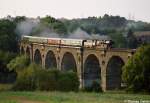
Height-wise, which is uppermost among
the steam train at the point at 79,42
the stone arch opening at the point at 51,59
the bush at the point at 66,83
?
the steam train at the point at 79,42

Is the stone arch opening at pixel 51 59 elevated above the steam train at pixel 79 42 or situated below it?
below

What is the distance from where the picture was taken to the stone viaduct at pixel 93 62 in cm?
4853

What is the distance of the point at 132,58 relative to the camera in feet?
141

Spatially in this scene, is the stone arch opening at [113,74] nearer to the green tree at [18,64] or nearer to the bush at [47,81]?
the bush at [47,81]

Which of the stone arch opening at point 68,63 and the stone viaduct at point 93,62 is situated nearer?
the stone viaduct at point 93,62

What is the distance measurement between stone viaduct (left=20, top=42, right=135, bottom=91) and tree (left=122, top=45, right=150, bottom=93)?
2.74 m

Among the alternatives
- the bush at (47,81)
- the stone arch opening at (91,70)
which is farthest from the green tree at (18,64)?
the bush at (47,81)

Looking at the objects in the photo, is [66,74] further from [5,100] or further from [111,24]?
[111,24]

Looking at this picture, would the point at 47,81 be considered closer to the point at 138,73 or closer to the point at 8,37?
the point at 138,73

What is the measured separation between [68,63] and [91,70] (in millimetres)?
6291

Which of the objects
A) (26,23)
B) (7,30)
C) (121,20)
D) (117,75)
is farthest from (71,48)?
(121,20)

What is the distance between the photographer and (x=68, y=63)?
58.7m

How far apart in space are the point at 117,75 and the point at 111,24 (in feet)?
334

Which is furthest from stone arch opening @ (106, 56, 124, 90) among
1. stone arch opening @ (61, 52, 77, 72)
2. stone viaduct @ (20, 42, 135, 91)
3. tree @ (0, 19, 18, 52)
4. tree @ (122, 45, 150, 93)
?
tree @ (0, 19, 18, 52)
